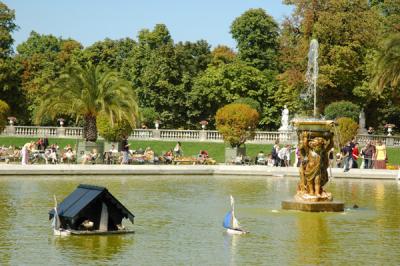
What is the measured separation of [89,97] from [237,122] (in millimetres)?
8661

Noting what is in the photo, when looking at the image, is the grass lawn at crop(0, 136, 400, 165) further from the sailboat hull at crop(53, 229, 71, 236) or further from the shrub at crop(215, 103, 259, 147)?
the sailboat hull at crop(53, 229, 71, 236)

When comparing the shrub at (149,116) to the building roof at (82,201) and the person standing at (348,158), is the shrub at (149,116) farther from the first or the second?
the building roof at (82,201)

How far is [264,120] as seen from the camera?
240ft

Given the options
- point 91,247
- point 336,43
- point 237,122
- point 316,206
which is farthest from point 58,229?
point 336,43

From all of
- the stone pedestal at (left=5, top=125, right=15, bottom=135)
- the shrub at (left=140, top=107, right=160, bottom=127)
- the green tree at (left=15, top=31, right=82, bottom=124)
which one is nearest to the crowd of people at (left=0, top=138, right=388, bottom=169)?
the stone pedestal at (left=5, top=125, right=15, bottom=135)

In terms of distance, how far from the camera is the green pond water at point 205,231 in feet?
55.4

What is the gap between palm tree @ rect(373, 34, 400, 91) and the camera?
171ft

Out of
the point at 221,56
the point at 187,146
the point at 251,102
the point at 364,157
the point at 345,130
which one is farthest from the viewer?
the point at 221,56

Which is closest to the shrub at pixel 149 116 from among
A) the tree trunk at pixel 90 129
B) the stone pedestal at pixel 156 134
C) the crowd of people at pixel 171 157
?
the stone pedestal at pixel 156 134

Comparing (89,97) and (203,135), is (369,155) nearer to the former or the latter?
(89,97)

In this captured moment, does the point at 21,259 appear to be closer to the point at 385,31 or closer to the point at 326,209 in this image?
the point at 326,209

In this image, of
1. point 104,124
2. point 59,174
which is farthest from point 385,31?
point 59,174

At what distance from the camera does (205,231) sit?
2053cm

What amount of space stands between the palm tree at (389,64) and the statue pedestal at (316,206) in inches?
1122
